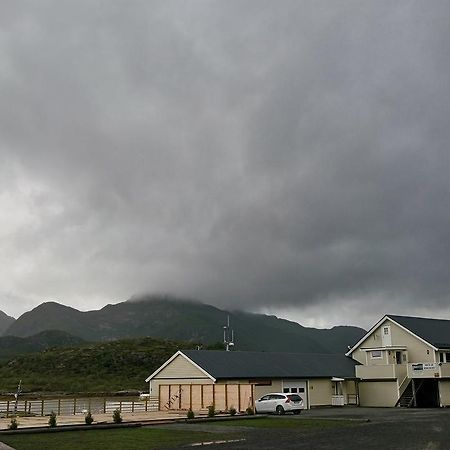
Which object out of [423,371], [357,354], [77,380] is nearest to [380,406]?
[423,371]

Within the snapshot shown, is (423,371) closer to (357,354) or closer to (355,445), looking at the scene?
(357,354)

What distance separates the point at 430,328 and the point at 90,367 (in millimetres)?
52117

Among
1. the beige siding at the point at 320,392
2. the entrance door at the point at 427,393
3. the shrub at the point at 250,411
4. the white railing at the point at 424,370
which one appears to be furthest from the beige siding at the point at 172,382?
the entrance door at the point at 427,393

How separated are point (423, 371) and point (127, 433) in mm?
32202

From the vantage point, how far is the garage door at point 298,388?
47.1 m

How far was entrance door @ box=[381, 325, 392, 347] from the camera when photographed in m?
54.2

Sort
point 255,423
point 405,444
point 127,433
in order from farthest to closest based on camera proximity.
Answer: point 255,423
point 127,433
point 405,444

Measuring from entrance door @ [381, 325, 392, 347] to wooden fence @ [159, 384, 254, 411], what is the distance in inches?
832

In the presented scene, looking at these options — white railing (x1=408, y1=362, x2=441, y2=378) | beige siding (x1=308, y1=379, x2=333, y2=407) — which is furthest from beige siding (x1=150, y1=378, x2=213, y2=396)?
white railing (x1=408, y1=362, x2=441, y2=378)

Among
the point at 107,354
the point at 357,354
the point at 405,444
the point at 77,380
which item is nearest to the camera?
the point at 405,444

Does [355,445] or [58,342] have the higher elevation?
A: [58,342]

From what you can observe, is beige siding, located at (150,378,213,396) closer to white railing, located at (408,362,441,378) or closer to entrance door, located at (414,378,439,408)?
white railing, located at (408,362,441,378)

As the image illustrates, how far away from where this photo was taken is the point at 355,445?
1877cm

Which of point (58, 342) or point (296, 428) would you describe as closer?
point (296, 428)
